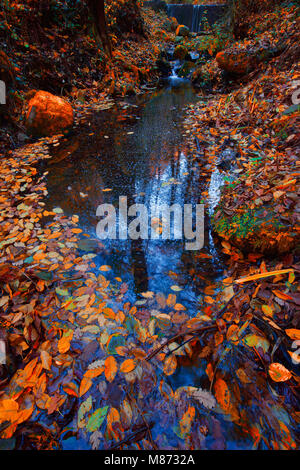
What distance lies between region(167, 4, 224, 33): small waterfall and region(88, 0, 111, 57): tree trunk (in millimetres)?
16142

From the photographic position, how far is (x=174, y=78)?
1031 cm

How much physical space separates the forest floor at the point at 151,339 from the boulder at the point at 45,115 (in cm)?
260

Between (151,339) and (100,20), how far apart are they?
9.49 m

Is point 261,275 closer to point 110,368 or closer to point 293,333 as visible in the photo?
point 293,333

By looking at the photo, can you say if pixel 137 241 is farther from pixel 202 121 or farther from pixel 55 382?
pixel 202 121

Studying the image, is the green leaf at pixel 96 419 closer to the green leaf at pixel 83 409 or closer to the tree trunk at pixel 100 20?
the green leaf at pixel 83 409

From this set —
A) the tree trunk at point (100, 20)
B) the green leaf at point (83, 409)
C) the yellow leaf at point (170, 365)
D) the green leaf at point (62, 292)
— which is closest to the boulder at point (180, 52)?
the tree trunk at point (100, 20)

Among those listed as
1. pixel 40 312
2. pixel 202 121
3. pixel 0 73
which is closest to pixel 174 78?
pixel 202 121

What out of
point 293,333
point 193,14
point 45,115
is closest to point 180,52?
point 45,115

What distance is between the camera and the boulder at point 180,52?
39.5 feet

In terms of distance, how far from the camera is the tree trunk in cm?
655

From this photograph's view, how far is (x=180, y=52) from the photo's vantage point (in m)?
12.1

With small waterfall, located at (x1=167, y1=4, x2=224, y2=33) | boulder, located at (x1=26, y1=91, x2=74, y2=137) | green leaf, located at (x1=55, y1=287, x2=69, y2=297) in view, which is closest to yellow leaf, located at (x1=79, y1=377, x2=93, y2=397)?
green leaf, located at (x1=55, y1=287, x2=69, y2=297)

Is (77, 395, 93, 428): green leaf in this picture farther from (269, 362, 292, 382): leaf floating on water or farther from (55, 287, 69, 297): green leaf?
(269, 362, 292, 382): leaf floating on water
